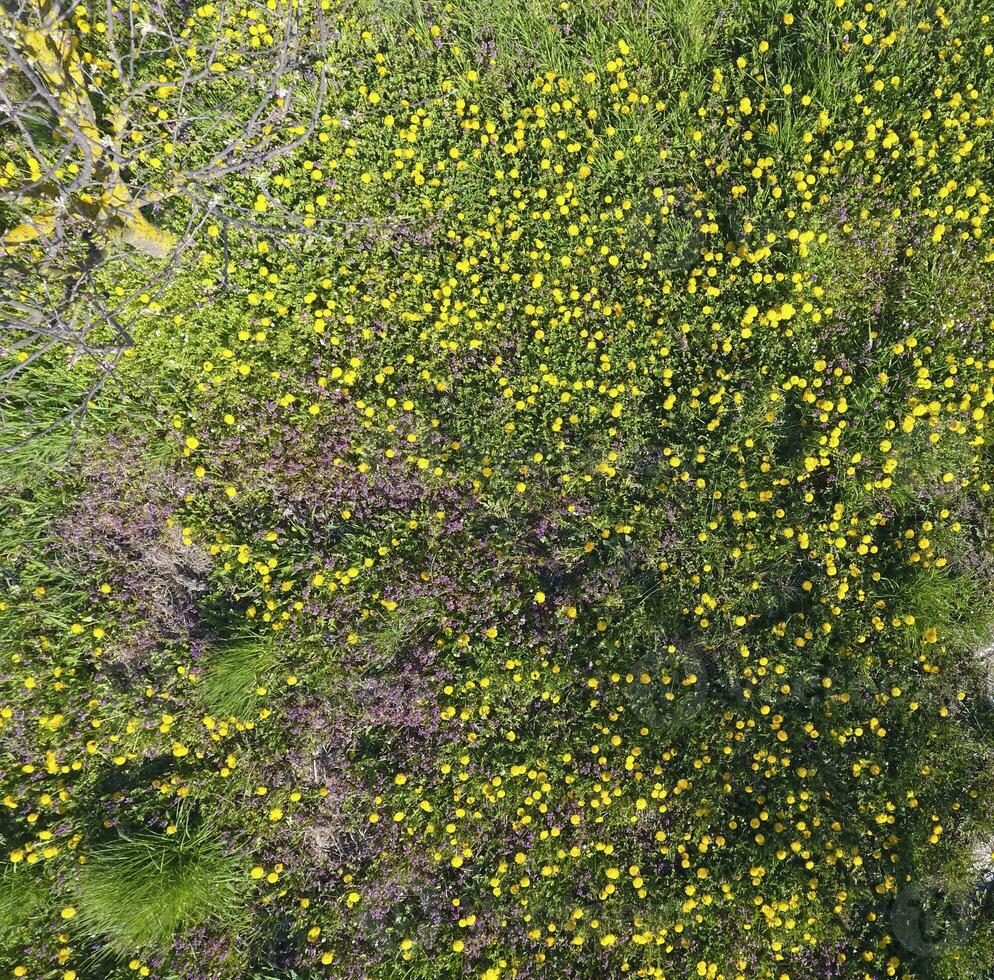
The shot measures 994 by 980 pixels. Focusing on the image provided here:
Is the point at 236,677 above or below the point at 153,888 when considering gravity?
above

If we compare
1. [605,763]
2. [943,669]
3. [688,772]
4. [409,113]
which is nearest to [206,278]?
[409,113]

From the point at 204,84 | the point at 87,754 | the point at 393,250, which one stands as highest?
the point at 204,84

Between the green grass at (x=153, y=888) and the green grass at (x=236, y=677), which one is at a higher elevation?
the green grass at (x=236, y=677)

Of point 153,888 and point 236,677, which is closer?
point 153,888

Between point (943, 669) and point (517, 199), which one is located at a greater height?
point (517, 199)

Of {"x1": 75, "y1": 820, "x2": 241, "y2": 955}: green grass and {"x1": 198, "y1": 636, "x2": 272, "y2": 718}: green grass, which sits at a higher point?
{"x1": 198, "y1": 636, "x2": 272, "y2": 718}: green grass

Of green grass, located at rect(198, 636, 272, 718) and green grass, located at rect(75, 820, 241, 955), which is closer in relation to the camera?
green grass, located at rect(75, 820, 241, 955)

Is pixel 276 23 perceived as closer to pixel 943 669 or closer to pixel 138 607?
pixel 138 607

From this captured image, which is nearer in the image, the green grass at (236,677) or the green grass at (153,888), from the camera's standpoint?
the green grass at (153,888)

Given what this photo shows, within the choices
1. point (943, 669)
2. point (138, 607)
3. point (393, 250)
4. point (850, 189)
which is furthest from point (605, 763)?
point (850, 189)
